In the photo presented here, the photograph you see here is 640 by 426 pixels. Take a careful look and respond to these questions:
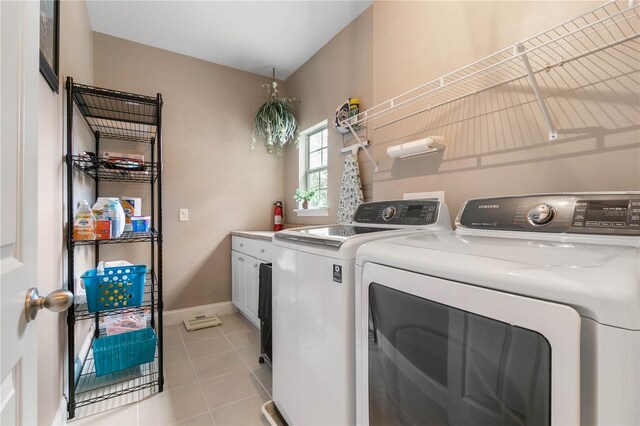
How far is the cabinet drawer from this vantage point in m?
2.23

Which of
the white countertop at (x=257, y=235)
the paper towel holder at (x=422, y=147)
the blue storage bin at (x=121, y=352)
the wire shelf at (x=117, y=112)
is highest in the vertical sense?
the wire shelf at (x=117, y=112)

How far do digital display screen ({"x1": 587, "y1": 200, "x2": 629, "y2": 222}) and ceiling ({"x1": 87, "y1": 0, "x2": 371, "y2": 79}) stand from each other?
2.12m

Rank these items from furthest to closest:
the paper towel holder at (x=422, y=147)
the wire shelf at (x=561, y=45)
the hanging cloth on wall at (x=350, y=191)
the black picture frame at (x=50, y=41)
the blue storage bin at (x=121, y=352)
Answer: the hanging cloth on wall at (x=350, y=191) < the blue storage bin at (x=121, y=352) < the paper towel holder at (x=422, y=147) < the black picture frame at (x=50, y=41) < the wire shelf at (x=561, y=45)

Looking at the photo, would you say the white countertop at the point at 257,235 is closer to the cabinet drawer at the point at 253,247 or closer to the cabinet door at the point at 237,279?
the cabinet drawer at the point at 253,247

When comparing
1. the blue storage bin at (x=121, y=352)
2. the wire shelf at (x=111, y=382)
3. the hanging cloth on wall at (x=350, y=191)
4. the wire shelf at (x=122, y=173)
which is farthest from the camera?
the hanging cloth on wall at (x=350, y=191)

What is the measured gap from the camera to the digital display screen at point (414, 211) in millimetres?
1416

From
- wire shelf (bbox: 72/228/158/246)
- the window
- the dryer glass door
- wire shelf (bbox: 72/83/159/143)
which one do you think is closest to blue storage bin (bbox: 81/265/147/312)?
wire shelf (bbox: 72/228/158/246)

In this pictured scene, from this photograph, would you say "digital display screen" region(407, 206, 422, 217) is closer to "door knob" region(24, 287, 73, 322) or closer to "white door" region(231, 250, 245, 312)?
"door knob" region(24, 287, 73, 322)

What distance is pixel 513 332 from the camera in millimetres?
537

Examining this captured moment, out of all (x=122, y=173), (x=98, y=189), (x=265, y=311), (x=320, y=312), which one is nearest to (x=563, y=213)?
Answer: (x=320, y=312)

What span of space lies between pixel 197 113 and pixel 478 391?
3166 millimetres

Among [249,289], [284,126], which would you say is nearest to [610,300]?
[249,289]

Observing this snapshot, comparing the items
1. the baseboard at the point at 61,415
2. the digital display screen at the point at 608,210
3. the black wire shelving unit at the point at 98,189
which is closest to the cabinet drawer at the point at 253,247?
the black wire shelving unit at the point at 98,189

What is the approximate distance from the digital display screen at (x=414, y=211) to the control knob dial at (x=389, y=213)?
0.27 feet
